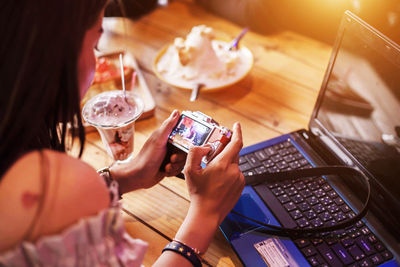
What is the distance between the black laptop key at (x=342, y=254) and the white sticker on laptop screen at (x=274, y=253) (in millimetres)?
75

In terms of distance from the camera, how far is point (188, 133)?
2.23 ft

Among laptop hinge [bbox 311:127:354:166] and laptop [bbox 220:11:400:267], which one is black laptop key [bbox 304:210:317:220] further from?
laptop hinge [bbox 311:127:354:166]

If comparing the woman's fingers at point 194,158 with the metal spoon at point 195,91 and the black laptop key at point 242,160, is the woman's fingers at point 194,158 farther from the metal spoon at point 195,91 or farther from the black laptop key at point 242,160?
the metal spoon at point 195,91

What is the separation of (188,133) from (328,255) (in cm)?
33

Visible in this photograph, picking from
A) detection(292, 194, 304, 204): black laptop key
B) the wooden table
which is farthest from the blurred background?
detection(292, 194, 304, 204): black laptop key

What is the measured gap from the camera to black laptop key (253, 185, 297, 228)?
25.5 inches

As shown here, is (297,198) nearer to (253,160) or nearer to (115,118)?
(253,160)

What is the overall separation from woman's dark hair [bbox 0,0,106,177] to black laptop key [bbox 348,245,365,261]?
1.69ft

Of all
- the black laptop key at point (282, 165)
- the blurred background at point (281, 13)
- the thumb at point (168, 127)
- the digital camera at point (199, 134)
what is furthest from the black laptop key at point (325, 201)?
the blurred background at point (281, 13)

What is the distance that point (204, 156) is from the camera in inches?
26.1

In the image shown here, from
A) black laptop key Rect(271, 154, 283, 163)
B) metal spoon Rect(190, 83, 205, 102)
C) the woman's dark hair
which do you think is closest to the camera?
the woman's dark hair

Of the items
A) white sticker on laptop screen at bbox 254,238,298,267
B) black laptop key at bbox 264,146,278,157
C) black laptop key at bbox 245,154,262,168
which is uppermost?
black laptop key at bbox 264,146,278,157

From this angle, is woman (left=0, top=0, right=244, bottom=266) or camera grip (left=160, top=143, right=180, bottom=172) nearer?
woman (left=0, top=0, right=244, bottom=266)

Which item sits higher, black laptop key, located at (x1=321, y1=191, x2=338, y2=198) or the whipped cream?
black laptop key, located at (x1=321, y1=191, x2=338, y2=198)
